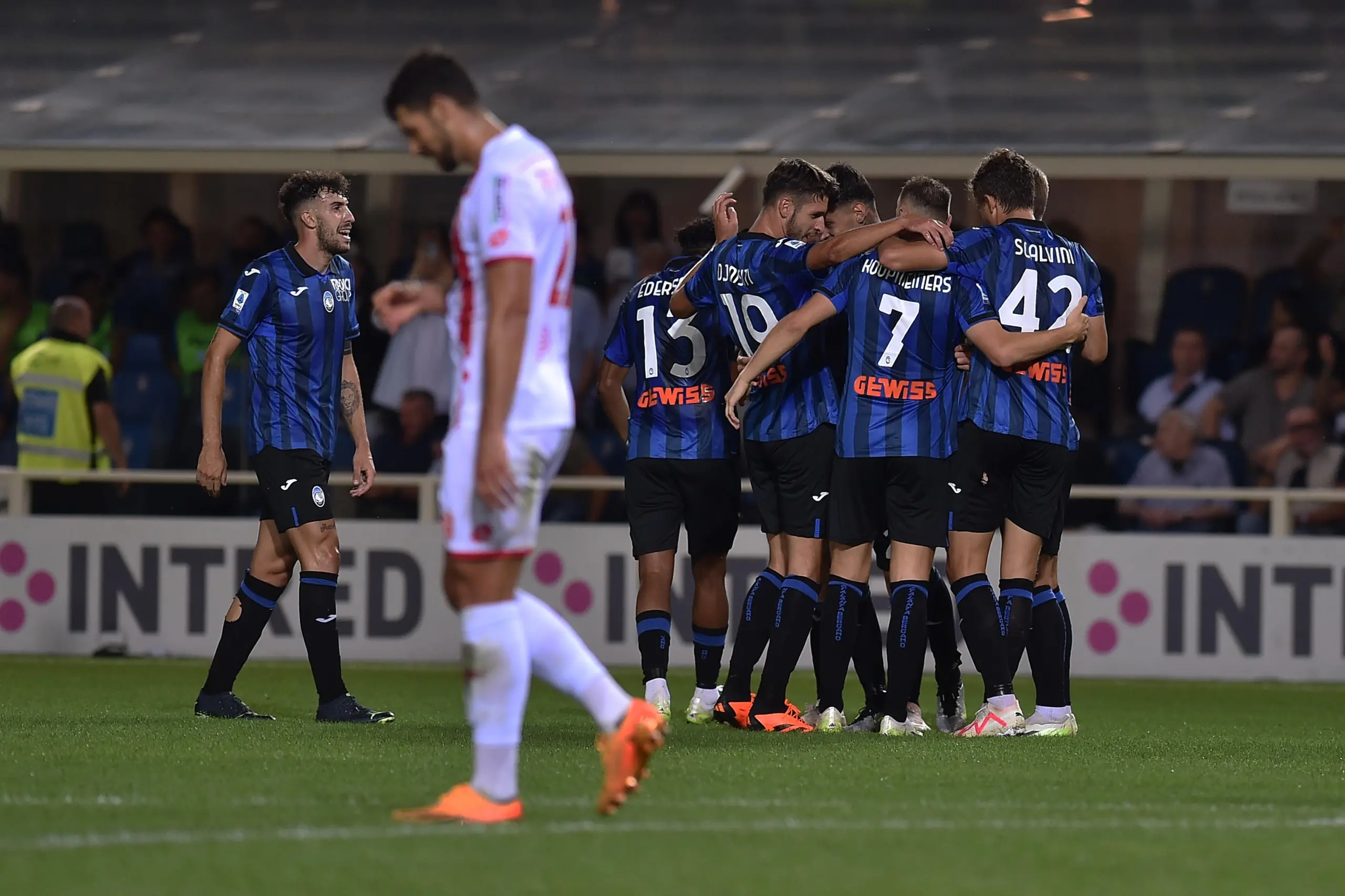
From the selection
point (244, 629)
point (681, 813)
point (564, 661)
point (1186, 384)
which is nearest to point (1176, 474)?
point (1186, 384)

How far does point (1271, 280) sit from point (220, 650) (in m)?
8.75

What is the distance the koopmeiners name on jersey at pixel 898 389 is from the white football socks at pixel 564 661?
104 inches

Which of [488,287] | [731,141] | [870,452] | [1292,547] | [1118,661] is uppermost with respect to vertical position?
[731,141]

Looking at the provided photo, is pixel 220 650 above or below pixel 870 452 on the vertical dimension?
below

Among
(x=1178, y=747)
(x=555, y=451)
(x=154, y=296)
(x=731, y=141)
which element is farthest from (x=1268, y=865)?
(x=154, y=296)

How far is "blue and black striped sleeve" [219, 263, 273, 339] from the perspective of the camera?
7.41 metres

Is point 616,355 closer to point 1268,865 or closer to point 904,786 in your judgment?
point 904,786

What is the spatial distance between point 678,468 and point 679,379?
14.0 inches

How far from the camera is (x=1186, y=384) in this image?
12695 mm

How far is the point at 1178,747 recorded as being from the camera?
6.87m

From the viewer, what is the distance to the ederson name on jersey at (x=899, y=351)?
22.8ft

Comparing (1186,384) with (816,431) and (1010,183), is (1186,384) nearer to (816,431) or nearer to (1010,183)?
(1010,183)

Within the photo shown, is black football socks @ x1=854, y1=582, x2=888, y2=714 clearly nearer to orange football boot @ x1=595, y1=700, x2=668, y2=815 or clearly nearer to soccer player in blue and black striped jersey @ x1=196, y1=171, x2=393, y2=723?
soccer player in blue and black striped jersey @ x1=196, y1=171, x2=393, y2=723

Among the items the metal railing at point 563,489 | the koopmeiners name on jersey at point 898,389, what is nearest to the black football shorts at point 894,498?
the koopmeiners name on jersey at point 898,389
